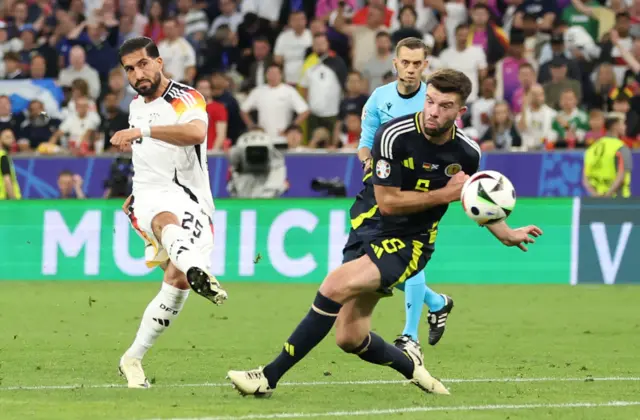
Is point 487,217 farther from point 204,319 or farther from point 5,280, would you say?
point 5,280

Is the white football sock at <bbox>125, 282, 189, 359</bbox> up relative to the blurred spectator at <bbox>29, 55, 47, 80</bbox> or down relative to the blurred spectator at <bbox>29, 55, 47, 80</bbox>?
down

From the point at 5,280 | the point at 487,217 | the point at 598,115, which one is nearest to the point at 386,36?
the point at 598,115

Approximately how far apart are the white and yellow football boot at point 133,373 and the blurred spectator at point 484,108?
38.9 feet

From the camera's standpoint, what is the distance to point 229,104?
2134 cm

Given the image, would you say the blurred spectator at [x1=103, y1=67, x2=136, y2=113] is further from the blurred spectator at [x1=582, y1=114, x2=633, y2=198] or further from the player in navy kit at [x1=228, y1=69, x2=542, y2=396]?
the player in navy kit at [x1=228, y1=69, x2=542, y2=396]

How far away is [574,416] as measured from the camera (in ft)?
25.8

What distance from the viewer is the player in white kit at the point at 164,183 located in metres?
9.13

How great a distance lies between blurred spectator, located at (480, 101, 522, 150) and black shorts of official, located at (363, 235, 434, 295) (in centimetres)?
1187

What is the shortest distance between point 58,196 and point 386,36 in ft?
18.0

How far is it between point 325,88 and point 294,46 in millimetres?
1424

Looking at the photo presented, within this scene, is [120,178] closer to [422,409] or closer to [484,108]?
[484,108]

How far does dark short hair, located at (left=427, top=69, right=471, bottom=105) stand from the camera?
26.7 feet

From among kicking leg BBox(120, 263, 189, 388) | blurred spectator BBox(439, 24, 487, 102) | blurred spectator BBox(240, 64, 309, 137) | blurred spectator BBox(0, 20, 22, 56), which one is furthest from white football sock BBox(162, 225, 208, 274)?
blurred spectator BBox(0, 20, 22, 56)

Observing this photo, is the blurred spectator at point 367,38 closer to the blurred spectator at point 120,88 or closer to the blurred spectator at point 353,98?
the blurred spectator at point 353,98
